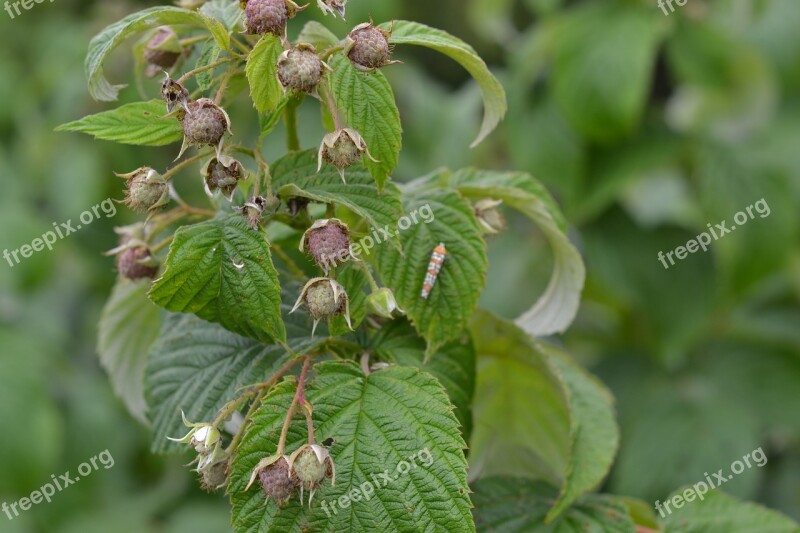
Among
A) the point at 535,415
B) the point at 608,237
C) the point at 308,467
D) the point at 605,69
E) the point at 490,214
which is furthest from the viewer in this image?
the point at 608,237

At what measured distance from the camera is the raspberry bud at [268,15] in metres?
0.72

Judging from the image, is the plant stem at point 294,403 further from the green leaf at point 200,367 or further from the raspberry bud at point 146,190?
the raspberry bud at point 146,190

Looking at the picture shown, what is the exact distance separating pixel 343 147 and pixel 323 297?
118 mm

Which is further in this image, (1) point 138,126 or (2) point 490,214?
(2) point 490,214

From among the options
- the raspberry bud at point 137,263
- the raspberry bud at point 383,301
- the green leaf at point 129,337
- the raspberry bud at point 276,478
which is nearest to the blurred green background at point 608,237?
the green leaf at point 129,337

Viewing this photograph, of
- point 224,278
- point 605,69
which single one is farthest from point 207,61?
point 605,69

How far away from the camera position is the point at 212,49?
0.81 metres

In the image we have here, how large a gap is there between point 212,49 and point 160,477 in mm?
1962

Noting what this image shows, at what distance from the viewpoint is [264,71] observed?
2.43 feet

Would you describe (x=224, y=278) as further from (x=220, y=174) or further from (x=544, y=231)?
(x=544, y=231)

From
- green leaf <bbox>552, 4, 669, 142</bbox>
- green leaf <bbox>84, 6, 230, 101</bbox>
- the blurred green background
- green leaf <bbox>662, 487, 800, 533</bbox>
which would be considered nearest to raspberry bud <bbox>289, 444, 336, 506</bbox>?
green leaf <bbox>84, 6, 230, 101</bbox>

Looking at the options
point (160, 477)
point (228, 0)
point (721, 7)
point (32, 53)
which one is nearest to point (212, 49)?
point (228, 0)

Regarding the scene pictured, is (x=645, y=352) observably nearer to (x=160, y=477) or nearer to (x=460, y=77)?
→ (x=160, y=477)

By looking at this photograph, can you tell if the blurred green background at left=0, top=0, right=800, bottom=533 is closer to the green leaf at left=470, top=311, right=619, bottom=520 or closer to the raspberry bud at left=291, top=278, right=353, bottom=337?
the green leaf at left=470, top=311, right=619, bottom=520
